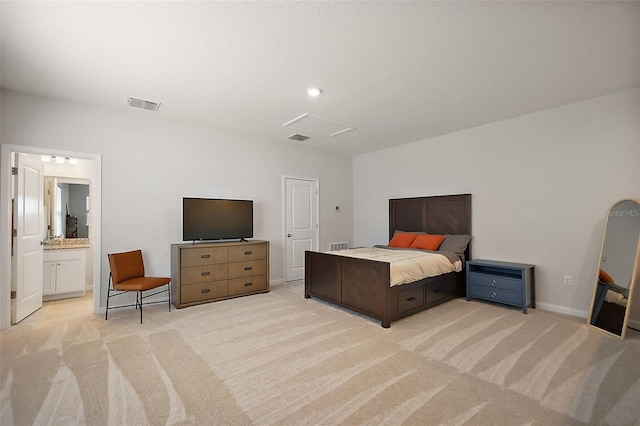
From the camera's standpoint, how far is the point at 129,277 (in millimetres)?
3816

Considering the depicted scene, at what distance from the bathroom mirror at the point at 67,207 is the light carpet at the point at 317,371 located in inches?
81.4

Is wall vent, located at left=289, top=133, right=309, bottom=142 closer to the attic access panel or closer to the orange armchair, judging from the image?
the attic access panel

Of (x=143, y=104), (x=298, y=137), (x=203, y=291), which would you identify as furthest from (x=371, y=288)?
(x=143, y=104)

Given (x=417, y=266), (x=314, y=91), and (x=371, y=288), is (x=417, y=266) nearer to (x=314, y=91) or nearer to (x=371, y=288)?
(x=371, y=288)

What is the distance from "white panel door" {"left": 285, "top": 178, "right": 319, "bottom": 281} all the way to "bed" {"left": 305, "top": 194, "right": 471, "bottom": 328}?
127cm

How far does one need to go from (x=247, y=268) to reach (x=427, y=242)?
115 inches

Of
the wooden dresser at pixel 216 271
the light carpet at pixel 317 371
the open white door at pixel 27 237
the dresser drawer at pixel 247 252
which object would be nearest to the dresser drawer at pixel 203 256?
the wooden dresser at pixel 216 271

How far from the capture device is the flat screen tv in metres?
4.37

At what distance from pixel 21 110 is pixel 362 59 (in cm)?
389

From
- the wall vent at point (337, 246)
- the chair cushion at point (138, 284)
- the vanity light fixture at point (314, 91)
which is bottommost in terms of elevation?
the chair cushion at point (138, 284)


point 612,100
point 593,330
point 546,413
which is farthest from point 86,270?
point 612,100

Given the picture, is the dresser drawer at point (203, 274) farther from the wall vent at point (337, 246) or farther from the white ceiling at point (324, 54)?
the wall vent at point (337, 246)

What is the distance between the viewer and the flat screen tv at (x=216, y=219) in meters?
4.37

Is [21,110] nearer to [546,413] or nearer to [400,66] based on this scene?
[400,66]
